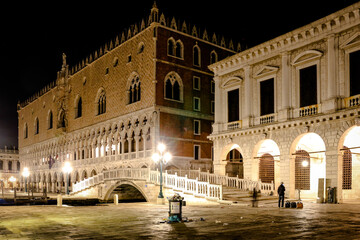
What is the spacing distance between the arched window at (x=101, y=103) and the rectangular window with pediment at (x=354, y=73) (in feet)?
99.8

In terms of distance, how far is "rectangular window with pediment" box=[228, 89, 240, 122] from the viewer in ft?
99.2

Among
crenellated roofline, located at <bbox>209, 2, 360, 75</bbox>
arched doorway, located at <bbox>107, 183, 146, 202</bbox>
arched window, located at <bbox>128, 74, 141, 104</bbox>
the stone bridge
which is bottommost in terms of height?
arched doorway, located at <bbox>107, 183, 146, 202</bbox>

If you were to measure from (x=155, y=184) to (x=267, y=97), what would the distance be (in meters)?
10.4

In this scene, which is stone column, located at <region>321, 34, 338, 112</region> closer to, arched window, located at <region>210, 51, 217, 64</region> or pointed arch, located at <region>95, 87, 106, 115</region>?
arched window, located at <region>210, 51, 217, 64</region>

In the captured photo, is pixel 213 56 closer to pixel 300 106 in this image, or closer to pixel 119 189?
pixel 119 189

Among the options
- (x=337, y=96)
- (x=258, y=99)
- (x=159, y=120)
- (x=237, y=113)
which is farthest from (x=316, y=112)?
(x=159, y=120)

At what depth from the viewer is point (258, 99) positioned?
28234mm

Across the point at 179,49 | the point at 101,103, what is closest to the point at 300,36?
the point at 179,49

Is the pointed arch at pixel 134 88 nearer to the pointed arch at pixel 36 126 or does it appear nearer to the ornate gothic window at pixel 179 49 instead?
the ornate gothic window at pixel 179 49

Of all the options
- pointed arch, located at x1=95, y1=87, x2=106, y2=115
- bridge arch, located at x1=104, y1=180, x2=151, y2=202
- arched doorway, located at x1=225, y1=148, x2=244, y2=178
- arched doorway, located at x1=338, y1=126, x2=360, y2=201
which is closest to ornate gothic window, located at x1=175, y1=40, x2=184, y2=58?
arched doorway, located at x1=225, y1=148, x2=244, y2=178

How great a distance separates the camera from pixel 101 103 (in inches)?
1845

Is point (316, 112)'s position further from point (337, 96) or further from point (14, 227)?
point (14, 227)

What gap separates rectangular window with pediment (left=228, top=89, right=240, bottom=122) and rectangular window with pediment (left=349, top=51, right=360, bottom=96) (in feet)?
31.8

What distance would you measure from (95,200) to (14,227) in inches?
986
